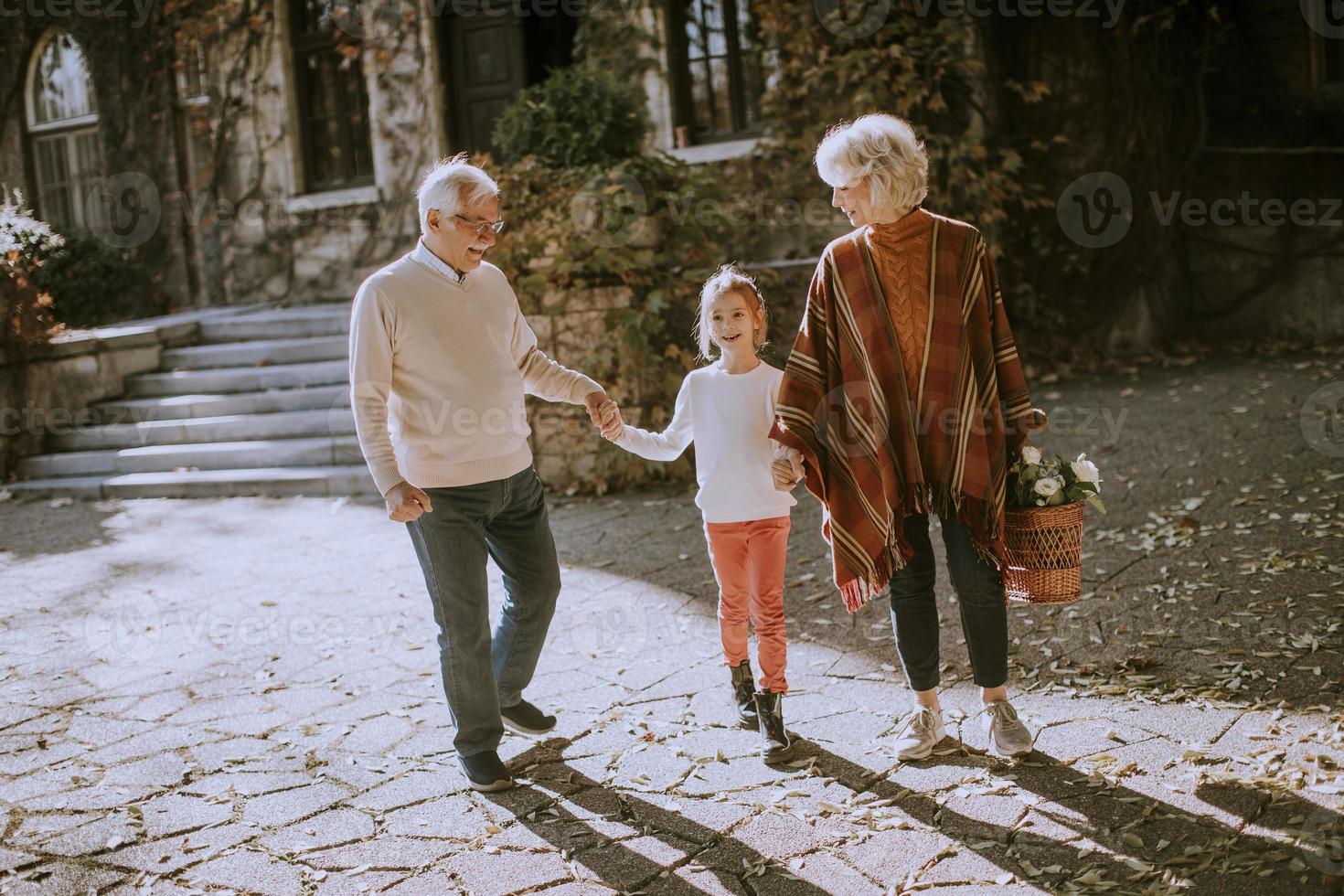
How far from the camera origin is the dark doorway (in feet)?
36.3

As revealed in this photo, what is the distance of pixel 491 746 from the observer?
3410 mm

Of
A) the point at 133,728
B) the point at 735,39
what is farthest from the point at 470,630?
the point at 735,39

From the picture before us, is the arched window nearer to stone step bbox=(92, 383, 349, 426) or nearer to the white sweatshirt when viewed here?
stone step bbox=(92, 383, 349, 426)

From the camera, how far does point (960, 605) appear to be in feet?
10.9

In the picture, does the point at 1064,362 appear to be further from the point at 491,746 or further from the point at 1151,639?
the point at 491,746

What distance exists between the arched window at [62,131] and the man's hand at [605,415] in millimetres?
11725

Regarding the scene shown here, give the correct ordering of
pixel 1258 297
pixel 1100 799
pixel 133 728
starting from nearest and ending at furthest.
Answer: pixel 1100 799
pixel 133 728
pixel 1258 297

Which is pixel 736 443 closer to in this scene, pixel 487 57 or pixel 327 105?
pixel 487 57

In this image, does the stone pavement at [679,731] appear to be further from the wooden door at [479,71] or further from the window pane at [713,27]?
the wooden door at [479,71]

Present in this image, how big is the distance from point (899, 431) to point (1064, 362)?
7138mm

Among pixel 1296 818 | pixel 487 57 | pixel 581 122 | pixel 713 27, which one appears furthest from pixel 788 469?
pixel 487 57

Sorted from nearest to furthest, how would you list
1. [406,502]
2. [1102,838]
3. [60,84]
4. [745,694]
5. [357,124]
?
[1102,838]
[406,502]
[745,694]
[357,124]
[60,84]

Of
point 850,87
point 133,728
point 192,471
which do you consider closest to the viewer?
point 133,728

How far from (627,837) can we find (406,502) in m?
1.04
